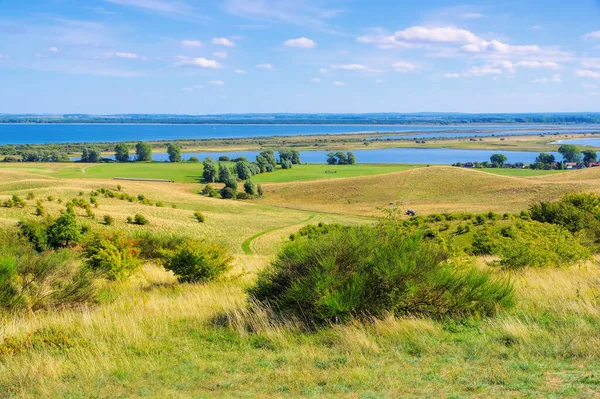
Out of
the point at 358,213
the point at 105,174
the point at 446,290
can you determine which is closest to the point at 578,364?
the point at 446,290

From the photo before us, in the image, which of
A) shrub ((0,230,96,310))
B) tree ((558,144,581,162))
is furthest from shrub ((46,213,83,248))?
tree ((558,144,581,162))

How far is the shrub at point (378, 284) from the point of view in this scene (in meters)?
7.81

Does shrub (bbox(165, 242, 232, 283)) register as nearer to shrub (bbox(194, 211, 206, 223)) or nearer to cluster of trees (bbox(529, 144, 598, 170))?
Answer: shrub (bbox(194, 211, 206, 223))

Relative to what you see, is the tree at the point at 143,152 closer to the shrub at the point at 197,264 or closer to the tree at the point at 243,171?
the tree at the point at 243,171

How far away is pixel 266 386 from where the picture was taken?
5773 millimetres

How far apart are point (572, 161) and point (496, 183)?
7854cm

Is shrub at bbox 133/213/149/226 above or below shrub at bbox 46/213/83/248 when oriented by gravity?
below

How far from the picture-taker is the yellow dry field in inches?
2793

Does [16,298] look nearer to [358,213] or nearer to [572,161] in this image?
[358,213]

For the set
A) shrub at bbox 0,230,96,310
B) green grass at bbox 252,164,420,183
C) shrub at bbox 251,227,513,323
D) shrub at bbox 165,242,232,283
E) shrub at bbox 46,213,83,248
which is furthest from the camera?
green grass at bbox 252,164,420,183

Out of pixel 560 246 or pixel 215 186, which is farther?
pixel 215 186

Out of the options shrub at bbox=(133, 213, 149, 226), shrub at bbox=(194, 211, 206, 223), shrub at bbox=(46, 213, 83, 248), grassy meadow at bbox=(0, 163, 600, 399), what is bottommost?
shrub at bbox=(194, 211, 206, 223)

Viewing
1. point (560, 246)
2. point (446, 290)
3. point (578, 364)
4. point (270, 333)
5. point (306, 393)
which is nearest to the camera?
point (306, 393)

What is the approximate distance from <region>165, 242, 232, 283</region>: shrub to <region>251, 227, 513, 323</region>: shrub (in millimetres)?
6317
